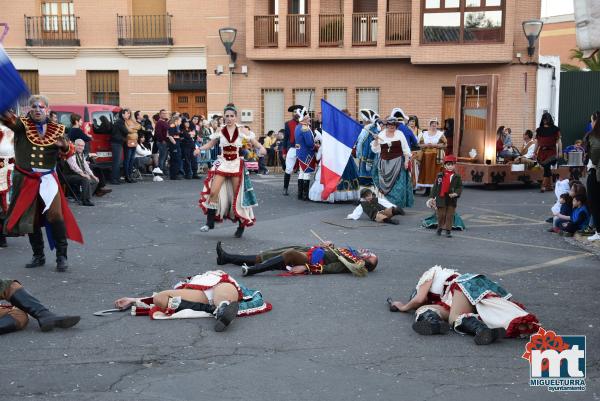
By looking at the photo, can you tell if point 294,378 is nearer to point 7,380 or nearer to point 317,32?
point 7,380

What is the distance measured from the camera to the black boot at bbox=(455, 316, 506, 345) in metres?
6.30

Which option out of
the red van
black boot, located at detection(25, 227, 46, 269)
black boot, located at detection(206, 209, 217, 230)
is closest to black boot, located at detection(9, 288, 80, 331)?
black boot, located at detection(25, 227, 46, 269)

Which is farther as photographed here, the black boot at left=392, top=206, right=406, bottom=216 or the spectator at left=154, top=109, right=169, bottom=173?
the spectator at left=154, top=109, right=169, bottom=173

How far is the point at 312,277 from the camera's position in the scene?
8898mm

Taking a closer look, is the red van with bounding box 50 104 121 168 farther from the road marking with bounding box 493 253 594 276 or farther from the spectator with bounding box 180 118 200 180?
the road marking with bounding box 493 253 594 276

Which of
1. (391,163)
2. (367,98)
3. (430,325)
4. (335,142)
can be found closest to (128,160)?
(335,142)

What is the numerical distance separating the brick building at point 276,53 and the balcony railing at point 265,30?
4 centimetres

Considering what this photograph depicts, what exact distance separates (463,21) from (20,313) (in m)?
22.3

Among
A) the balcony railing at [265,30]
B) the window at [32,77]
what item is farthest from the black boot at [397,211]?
the window at [32,77]

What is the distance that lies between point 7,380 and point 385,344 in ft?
9.19

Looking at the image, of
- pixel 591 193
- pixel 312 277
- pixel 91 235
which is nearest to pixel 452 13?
pixel 591 193

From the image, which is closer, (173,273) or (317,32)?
(173,273)

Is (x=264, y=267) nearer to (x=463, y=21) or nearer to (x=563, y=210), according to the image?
(x=563, y=210)

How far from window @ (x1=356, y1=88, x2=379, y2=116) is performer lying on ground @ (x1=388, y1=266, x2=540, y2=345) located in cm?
2169
